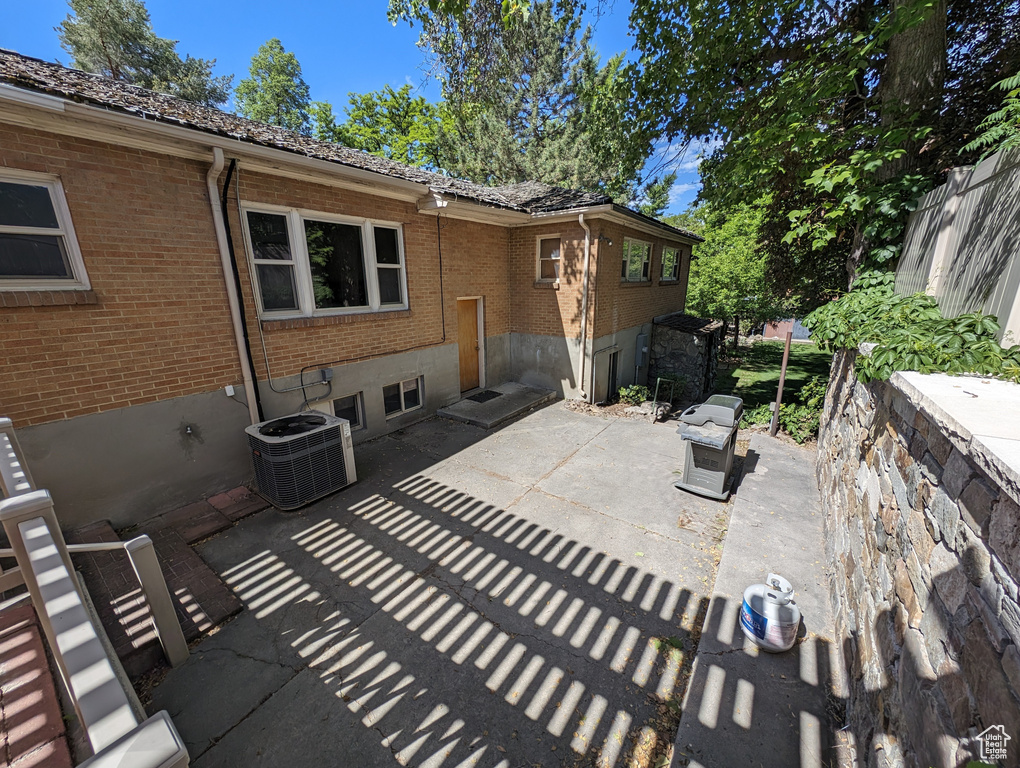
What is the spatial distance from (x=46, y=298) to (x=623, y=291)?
33.2 feet

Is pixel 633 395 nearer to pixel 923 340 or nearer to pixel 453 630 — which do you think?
pixel 923 340

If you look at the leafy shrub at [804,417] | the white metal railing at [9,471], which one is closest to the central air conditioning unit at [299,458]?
the white metal railing at [9,471]

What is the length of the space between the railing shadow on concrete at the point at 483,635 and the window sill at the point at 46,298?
131 inches

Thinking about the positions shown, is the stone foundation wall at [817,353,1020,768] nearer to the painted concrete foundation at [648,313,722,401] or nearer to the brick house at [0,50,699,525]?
the brick house at [0,50,699,525]

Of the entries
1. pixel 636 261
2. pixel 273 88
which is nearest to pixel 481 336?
pixel 636 261

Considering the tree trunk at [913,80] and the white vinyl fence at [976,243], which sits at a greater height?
the tree trunk at [913,80]

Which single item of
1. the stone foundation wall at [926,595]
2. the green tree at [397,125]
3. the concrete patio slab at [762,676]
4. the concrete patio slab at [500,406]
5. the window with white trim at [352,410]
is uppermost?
the green tree at [397,125]

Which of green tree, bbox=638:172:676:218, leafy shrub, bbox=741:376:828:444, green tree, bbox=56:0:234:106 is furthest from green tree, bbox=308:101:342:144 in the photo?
leafy shrub, bbox=741:376:828:444

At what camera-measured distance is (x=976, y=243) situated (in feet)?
9.37

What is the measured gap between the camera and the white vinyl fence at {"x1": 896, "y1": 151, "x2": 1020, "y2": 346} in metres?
2.45

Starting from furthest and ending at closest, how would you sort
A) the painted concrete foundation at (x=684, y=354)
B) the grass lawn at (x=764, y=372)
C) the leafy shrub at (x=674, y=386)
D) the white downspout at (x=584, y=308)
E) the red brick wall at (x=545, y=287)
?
the grass lawn at (x=764, y=372)
the painted concrete foundation at (x=684, y=354)
the leafy shrub at (x=674, y=386)
the red brick wall at (x=545, y=287)
the white downspout at (x=584, y=308)

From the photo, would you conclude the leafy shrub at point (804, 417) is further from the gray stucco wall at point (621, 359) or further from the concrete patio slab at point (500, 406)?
the concrete patio slab at point (500, 406)

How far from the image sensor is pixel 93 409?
4.33m

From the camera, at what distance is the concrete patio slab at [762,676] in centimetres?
233
